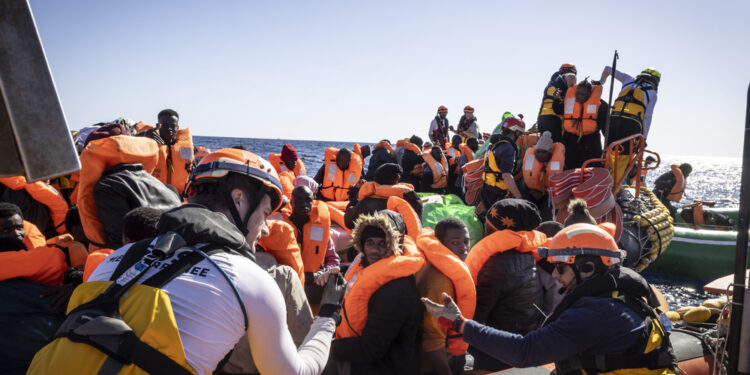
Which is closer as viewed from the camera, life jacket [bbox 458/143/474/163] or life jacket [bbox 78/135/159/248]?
life jacket [bbox 78/135/159/248]

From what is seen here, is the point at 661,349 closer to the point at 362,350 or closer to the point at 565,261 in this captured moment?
the point at 565,261

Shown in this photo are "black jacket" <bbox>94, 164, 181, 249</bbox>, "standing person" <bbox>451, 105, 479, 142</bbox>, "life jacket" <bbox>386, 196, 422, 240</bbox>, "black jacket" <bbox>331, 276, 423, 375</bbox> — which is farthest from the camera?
"standing person" <bbox>451, 105, 479, 142</bbox>

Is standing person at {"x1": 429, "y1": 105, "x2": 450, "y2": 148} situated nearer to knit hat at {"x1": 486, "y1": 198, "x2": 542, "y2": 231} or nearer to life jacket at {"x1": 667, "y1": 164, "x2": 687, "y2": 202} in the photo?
life jacket at {"x1": 667, "y1": 164, "x2": 687, "y2": 202}

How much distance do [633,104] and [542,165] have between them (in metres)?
1.65

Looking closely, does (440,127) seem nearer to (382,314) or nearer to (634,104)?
(634,104)

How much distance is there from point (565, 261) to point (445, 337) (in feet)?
3.43

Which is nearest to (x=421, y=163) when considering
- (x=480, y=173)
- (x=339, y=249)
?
(x=480, y=173)

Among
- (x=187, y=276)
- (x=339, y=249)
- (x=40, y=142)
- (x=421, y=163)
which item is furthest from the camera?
(x=421, y=163)

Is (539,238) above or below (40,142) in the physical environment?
below

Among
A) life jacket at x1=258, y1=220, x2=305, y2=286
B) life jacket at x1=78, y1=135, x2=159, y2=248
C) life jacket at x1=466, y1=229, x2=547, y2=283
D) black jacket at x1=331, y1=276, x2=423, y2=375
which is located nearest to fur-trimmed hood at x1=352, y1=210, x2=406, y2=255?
black jacket at x1=331, y1=276, x2=423, y2=375

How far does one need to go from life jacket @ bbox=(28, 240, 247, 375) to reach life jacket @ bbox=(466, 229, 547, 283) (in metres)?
2.65

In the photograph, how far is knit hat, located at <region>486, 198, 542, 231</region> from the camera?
11.8 feet

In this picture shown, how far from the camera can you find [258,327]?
1.34 metres

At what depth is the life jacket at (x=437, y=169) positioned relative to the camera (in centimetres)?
1030
